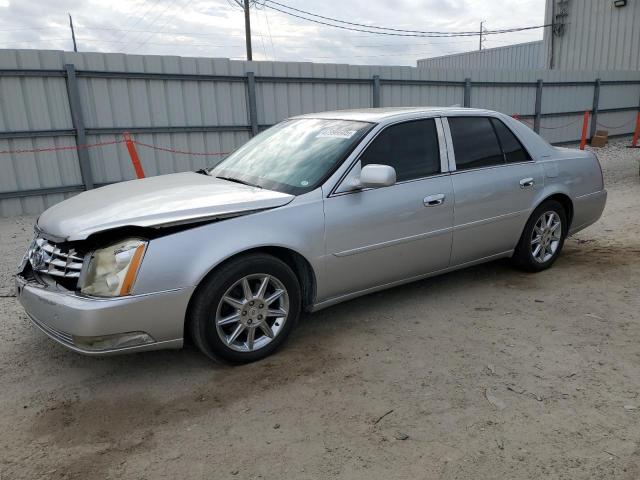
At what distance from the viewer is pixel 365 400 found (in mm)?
2941

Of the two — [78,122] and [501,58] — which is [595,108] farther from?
[78,122]

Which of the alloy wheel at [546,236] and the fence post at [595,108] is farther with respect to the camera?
the fence post at [595,108]

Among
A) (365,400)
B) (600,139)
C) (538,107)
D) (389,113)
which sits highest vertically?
(389,113)

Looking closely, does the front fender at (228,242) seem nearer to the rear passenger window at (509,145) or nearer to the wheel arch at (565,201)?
the rear passenger window at (509,145)

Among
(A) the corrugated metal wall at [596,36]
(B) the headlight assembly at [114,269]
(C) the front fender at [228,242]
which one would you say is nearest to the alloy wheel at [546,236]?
(C) the front fender at [228,242]

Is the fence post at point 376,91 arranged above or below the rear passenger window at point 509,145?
above

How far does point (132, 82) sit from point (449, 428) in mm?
8380

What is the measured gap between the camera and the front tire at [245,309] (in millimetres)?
3113

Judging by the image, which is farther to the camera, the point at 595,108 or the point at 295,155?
the point at 595,108

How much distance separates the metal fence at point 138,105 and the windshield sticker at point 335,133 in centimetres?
614

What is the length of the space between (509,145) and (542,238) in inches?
38.5

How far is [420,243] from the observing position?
13.2ft

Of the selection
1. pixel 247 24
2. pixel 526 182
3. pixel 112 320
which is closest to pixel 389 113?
pixel 526 182

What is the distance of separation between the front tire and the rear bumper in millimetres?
127
